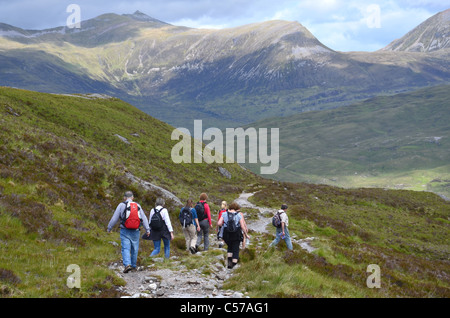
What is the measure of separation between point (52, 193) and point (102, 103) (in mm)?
56788

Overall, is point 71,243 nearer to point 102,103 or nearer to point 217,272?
point 217,272

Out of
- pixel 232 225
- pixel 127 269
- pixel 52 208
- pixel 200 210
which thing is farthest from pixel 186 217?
pixel 52 208

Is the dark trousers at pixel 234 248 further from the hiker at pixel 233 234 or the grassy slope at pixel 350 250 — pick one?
the grassy slope at pixel 350 250

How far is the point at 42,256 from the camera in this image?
38.5 ft

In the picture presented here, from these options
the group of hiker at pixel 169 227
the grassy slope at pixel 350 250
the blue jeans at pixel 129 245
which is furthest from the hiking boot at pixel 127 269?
the grassy slope at pixel 350 250

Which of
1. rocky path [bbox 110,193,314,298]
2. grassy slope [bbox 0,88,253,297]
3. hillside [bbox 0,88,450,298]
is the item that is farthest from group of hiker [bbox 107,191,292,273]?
grassy slope [bbox 0,88,253,297]

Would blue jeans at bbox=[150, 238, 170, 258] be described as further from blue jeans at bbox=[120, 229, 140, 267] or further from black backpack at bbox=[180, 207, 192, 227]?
blue jeans at bbox=[120, 229, 140, 267]

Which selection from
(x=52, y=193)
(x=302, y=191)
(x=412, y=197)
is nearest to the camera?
(x=52, y=193)

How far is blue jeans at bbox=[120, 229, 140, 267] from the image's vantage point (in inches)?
503

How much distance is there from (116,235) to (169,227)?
16.4 feet

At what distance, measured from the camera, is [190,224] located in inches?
668

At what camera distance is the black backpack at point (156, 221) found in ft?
48.2

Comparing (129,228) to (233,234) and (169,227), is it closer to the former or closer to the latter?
(169,227)
